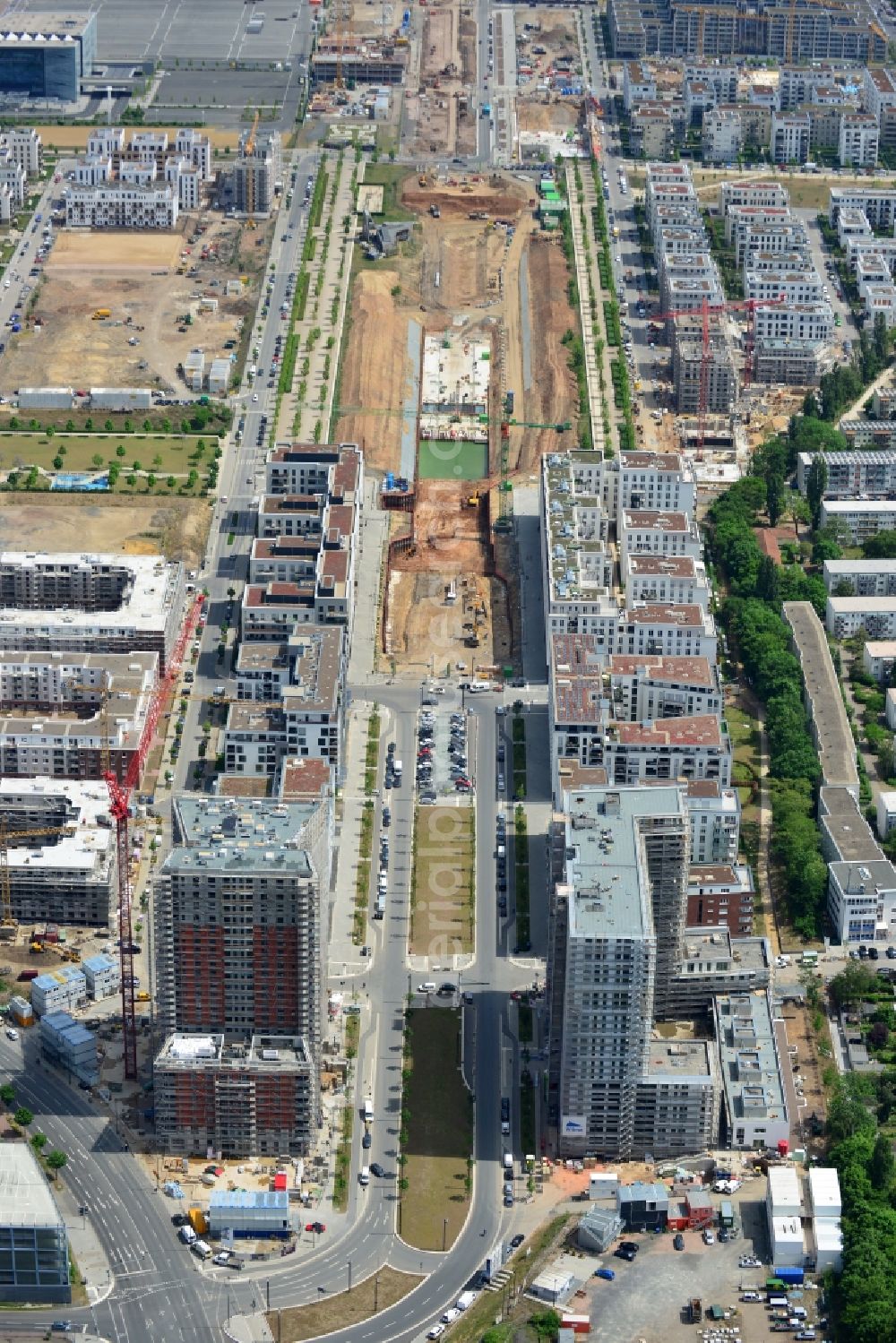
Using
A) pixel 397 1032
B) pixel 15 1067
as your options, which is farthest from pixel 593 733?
pixel 15 1067

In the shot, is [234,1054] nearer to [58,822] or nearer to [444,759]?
[58,822]

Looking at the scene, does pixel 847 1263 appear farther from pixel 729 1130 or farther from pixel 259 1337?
pixel 259 1337

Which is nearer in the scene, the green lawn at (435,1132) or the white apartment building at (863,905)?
the green lawn at (435,1132)

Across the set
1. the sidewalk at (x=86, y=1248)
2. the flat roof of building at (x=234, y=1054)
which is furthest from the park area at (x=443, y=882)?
the sidewalk at (x=86, y=1248)

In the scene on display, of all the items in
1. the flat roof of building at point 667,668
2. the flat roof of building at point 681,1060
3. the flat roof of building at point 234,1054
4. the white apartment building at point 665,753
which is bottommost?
the flat roof of building at point 681,1060

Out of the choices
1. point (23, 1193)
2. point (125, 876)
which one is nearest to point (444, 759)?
point (125, 876)

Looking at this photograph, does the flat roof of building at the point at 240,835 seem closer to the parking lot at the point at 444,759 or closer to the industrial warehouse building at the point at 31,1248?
the industrial warehouse building at the point at 31,1248
